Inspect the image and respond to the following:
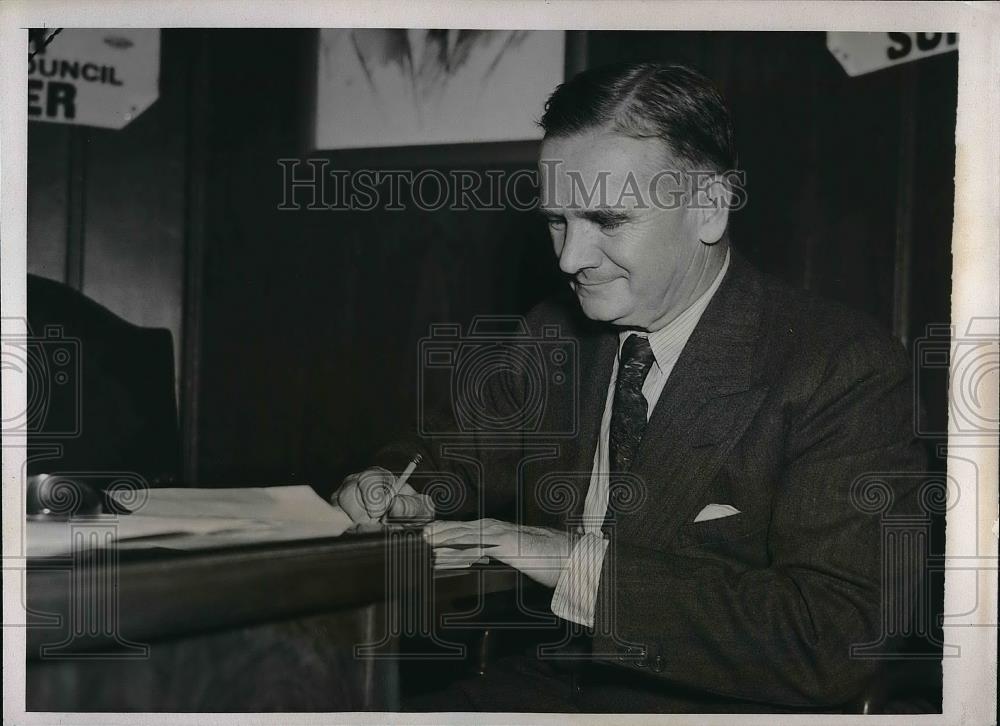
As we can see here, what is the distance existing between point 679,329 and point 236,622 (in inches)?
27.6

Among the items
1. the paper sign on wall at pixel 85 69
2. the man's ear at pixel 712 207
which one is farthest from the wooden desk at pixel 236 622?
the paper sign on wall at pixel 85 69

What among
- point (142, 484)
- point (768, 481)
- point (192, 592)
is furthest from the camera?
point (142, 484)

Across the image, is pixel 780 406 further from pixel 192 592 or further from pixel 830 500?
pixel 192 592

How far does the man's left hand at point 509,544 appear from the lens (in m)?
1.23

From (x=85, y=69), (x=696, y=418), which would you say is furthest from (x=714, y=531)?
(x=85, y=69)

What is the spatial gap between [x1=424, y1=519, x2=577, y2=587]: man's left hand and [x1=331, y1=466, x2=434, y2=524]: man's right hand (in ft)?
0.14

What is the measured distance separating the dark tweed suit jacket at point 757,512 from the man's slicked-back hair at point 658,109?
0.17m

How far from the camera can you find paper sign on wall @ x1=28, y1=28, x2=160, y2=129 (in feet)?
4.34

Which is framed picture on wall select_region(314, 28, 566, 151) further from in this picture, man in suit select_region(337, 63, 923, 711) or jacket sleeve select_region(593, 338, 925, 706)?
jacket sleeve select_region(593, 338, 925, 706)

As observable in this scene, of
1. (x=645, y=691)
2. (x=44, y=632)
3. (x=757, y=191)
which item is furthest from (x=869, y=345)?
(x=44, y=632)

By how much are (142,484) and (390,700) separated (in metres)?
0.48

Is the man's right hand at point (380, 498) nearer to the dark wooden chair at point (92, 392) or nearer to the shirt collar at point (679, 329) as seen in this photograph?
the dark wooden chair at point (92, 392)

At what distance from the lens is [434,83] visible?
4.36 feet

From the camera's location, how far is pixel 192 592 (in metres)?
0.96
